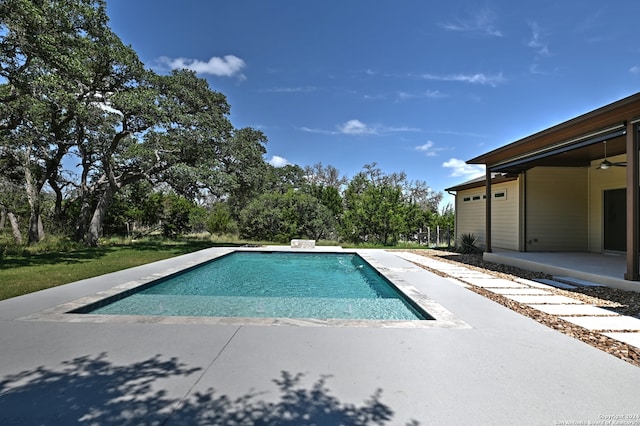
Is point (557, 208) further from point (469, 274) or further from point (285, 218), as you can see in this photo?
point (285, 218)

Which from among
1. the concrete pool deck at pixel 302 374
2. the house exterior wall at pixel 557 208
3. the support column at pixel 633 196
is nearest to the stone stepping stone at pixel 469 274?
the support column at pixel 633 196

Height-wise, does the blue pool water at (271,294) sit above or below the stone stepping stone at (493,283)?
below

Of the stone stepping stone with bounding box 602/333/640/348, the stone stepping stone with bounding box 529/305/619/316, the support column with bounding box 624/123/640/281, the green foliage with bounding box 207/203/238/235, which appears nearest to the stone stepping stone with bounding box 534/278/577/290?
the support column with bounding box 624/123/640/281

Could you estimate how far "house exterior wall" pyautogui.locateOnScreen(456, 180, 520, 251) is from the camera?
397 inches

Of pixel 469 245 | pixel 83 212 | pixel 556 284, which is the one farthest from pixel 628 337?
pixel 83 212

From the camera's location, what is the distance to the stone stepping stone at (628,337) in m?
2.97

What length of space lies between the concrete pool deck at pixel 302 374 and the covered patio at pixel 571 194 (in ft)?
13.4

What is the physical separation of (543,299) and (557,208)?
21.5 feet

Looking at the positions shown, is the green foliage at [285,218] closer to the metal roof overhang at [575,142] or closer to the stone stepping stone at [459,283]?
the metal roof overhang at [575,142]

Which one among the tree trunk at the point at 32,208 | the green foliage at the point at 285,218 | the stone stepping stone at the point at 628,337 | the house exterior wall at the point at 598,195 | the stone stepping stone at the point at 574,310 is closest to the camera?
the stone stepping stone at the point at 628,337

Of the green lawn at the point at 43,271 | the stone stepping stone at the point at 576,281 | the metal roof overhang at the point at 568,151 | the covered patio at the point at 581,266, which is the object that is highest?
the metal roof overhang at the point at 568,151

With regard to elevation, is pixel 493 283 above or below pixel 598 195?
below

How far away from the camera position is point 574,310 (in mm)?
4070

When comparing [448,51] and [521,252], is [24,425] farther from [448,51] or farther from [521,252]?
[448,51]
